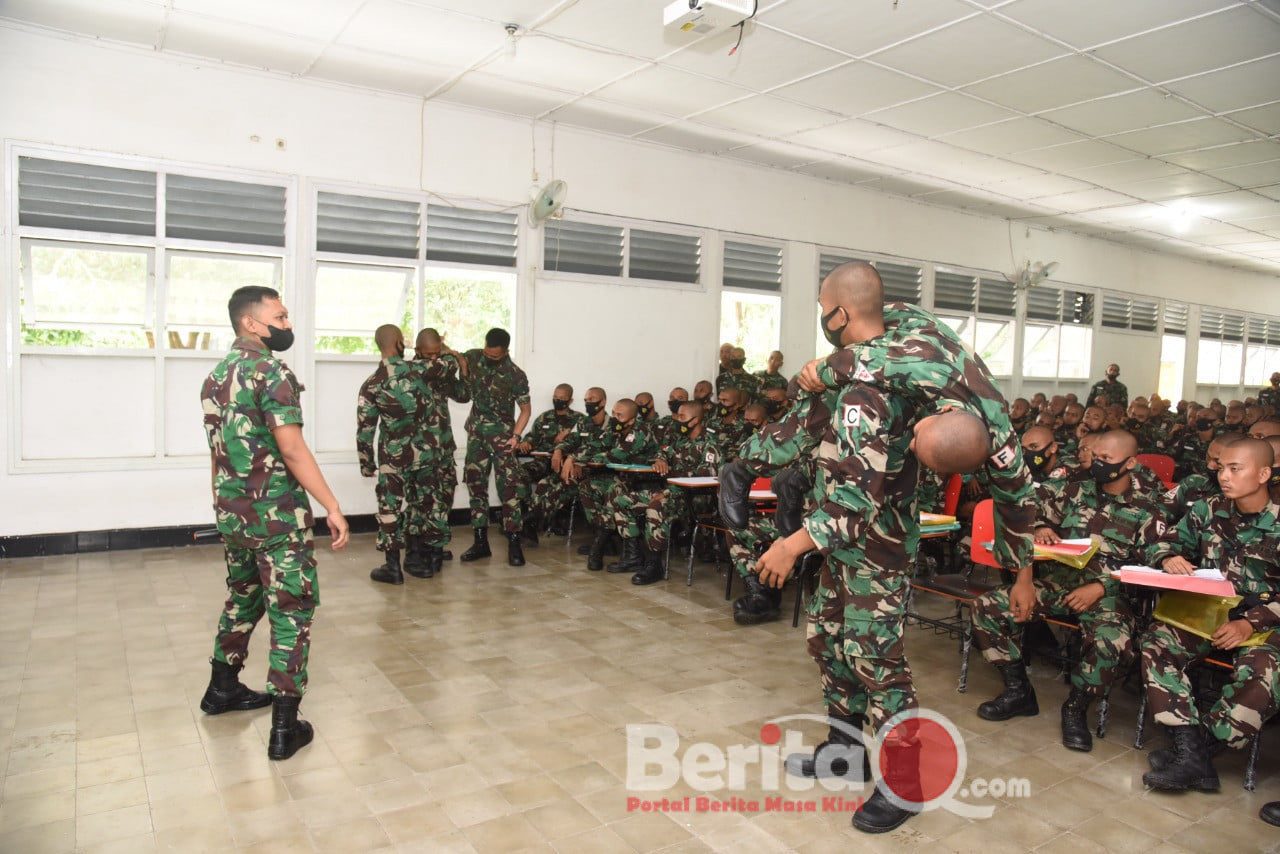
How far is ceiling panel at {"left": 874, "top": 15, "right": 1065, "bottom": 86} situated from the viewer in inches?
208

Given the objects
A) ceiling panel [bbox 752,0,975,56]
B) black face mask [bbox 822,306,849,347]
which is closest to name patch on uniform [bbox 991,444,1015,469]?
black face mask [bbox 822,306,849,347]

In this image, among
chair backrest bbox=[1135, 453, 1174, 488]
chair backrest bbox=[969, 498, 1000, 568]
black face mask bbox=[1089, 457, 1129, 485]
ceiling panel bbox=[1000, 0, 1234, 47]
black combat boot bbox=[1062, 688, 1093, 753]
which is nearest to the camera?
black combat boot bbox=[1062, 688, 1093, 753]

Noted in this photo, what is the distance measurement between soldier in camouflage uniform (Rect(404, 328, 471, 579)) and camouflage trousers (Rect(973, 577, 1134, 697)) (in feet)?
12.0

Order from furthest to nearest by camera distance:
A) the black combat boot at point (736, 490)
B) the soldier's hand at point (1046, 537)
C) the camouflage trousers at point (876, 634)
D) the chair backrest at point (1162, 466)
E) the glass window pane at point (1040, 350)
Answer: the glass window pane at point (1040, 350) → the chair backrest at point (1162, 466) → the soldier's hand at point (1046, 537) → the black combat boot at point (736, 490) → the camouflage trousers at point (876, 634)

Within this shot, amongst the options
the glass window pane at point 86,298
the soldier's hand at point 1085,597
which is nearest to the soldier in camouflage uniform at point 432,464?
the glass window pane at point 86,298

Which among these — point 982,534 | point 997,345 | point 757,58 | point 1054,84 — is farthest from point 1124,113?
point 997,345

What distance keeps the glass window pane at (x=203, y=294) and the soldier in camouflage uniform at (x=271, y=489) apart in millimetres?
3673

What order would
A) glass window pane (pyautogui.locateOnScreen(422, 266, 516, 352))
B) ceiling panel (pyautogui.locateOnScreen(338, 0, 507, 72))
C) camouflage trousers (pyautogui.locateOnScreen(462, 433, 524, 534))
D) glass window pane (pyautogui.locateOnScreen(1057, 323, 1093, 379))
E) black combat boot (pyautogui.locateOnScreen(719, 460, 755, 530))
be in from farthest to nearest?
glass window pane (pyautogui.locateOnScreen(1057, 323, 1093, 379))
glass window pane (pyautogui.locateOnScreen(422, 266, 516, 352))
camouflage trousers (pyautogui.locateOnScreen(462, 433, 524, 534))
ceiling panel (pyautogui.locateOnScreen(338, 0, 507, 72))
black combat boot (pyautogui.locateOnScreen(719, 460, 755, 530))

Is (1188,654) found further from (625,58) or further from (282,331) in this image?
(625,58)

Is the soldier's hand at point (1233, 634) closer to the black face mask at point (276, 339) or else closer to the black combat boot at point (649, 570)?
the black combat boot at point (649, 570)

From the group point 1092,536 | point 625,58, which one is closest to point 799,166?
point 625,58

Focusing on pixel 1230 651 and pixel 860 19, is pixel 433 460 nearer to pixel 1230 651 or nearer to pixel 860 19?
pixel 860 19

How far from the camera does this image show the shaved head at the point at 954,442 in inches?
91.1

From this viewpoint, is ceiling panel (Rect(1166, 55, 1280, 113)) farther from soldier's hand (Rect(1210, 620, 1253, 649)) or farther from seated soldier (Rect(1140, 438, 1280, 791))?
soldier's hand (Rect(1210, 620, 1253, 649))
